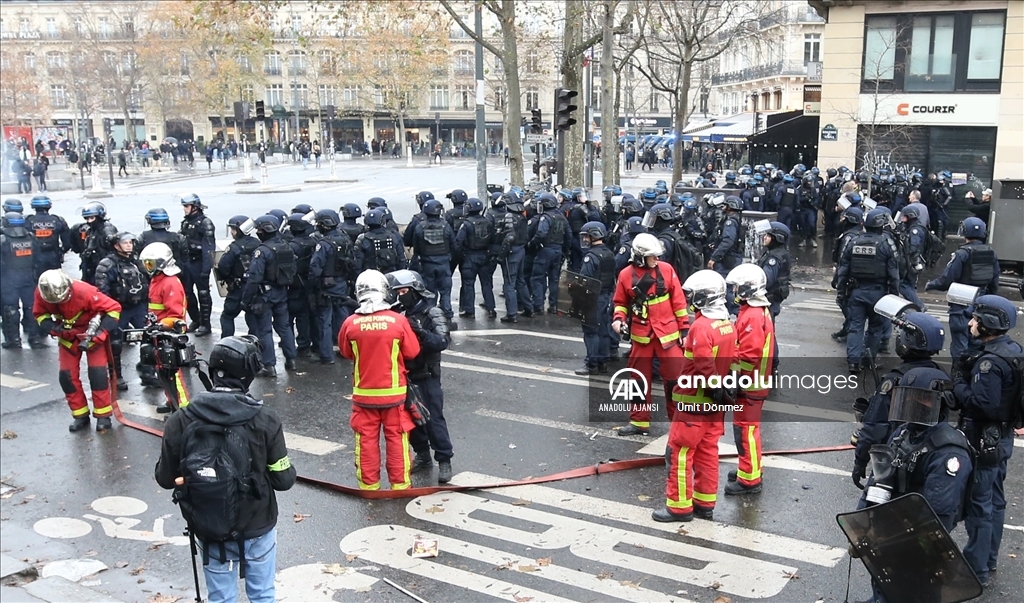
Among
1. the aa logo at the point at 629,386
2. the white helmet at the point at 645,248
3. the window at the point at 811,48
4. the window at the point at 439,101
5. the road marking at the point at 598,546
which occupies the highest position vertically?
the window at the point at 811,48

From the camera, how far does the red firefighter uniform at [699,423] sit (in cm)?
675

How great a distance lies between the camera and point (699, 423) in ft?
22.2

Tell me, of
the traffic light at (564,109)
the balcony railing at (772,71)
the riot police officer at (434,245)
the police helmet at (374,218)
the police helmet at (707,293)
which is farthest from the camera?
the balcony railing at (772,71)

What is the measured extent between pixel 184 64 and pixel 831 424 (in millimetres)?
65103

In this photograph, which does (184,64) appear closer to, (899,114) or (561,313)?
(899,114)

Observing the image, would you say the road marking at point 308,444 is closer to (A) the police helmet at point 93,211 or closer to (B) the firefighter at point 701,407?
(B) the firefighter at point 701,407

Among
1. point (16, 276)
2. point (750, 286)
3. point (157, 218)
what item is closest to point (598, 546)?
point (750, 286)

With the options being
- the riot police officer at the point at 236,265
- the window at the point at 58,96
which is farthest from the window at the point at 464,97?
the riot police officer at the point at 236,265

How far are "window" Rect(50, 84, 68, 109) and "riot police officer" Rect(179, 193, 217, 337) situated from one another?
44128 mm

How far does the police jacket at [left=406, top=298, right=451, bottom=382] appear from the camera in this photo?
7.44 meters

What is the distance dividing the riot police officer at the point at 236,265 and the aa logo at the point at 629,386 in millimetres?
4471

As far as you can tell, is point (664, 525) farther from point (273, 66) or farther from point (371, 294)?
point (273, 66)

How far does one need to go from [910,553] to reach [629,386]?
A: 4.59 metres

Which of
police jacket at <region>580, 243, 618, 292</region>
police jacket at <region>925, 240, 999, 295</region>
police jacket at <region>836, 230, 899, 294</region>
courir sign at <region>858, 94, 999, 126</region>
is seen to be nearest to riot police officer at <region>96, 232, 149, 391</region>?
police jacket at <region>580, 243, 618, 292</region>
